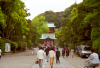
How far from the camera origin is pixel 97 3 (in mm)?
25109

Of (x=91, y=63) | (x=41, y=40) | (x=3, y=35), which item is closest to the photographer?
(x=91, y=63)

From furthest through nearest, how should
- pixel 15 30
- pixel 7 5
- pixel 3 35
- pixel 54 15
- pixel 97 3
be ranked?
pixel 54 15 < pixel 15 30 < pixel 3 35 < pixel 7 5 < pixel 97 3

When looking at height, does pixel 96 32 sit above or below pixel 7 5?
below

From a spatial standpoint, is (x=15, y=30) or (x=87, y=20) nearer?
(x=87, y=20)

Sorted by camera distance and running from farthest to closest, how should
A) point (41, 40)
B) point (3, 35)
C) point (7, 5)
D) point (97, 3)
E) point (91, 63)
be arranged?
point (41, 40)
point (3, 35)
point (7, 5)
point (97, 3)
point (91, 63)

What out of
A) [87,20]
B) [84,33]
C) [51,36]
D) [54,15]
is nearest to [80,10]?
[84,33]

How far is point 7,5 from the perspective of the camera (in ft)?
113

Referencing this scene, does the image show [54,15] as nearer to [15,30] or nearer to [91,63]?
[15,30]

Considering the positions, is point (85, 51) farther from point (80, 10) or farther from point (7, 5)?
point (7, 5)

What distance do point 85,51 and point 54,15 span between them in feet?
352

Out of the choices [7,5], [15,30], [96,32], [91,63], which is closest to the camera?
[91,63]

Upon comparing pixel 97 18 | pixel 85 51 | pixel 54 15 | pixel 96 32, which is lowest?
pixel 85 51

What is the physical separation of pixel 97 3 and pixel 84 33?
11.5m

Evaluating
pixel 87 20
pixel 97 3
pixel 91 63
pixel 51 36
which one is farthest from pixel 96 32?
pixel 51 36
